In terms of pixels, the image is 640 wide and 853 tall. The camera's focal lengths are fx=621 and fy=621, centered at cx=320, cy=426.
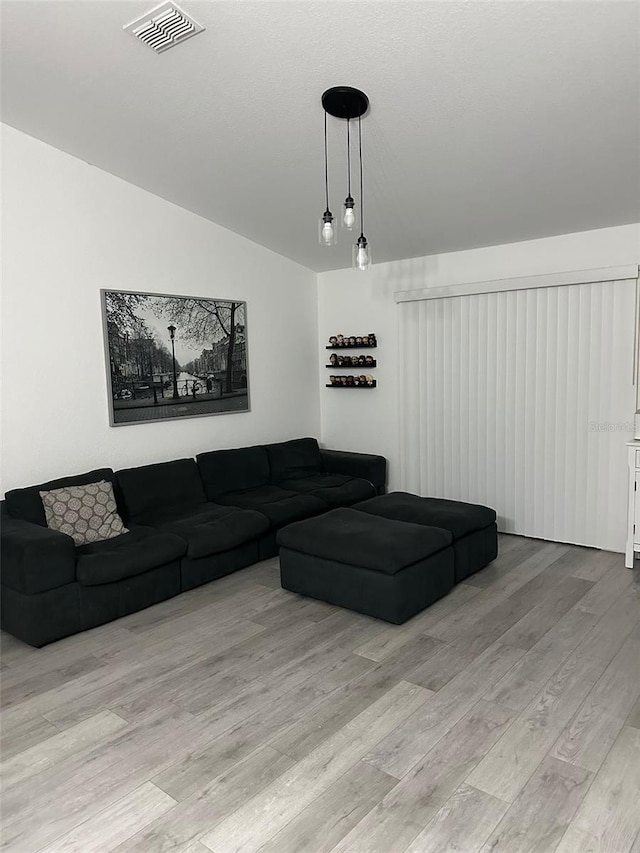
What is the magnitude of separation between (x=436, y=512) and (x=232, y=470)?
1.78m

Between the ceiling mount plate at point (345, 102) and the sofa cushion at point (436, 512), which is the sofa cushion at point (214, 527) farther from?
the ceiling mount plate at point (345, 102)

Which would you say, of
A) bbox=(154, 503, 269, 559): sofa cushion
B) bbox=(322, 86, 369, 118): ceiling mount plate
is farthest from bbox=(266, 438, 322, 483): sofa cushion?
bbox=(322, 86, 369, 118): ceiling mount plate

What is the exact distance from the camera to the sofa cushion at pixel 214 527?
12.9 feet

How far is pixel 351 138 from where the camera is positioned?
358 cm

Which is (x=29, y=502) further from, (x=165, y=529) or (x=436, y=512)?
(x=436, y=512)

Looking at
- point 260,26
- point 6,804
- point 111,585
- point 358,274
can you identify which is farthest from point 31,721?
point 358,274

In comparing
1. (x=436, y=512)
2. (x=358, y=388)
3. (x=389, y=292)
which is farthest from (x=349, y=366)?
(x=436, y=512)

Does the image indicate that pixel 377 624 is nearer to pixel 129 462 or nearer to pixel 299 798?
pixel 299 798

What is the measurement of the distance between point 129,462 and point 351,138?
2707mm

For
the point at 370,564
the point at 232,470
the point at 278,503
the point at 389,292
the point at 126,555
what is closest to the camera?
the point at 370,564

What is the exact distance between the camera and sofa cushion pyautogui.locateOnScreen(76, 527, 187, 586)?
3.38m

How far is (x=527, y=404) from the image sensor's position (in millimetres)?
4824

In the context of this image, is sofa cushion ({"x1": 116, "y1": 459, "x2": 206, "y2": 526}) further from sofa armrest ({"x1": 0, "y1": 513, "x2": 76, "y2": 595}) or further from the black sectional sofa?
sofa armrest ({"x1": 0, "y1": 513, "x2": 76, "y2": 595})

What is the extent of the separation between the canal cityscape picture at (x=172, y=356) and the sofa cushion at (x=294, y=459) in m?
0.49
